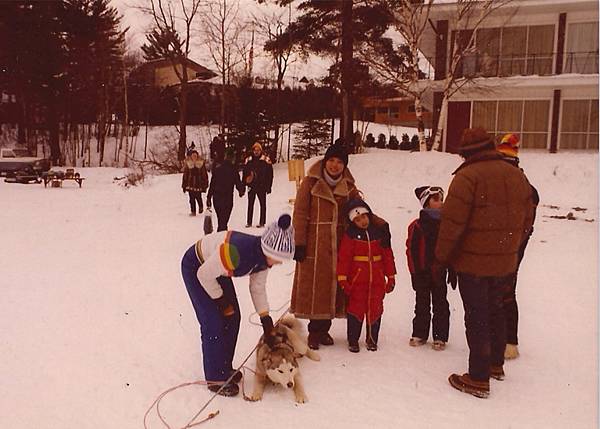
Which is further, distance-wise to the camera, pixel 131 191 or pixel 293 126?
pixel 293 126

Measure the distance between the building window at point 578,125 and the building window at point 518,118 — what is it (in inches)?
27.4

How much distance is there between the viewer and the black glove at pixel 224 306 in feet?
13.4

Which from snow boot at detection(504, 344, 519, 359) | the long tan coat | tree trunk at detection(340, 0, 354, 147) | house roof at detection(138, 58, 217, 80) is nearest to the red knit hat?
the long tan coat

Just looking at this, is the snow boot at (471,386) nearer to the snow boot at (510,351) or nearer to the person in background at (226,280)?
the snow boot at (510,351)

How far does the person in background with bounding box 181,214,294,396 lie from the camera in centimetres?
379

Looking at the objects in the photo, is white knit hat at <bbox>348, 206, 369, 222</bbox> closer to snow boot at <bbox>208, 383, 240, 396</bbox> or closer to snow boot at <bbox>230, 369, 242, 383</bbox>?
snow boot at <bbox>230, 369, 242, 383</bbox>

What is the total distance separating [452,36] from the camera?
22.0m

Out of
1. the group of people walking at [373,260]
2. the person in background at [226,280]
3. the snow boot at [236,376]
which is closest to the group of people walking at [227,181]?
the group of people walking at [373,260]

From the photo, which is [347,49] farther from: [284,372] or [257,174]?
[284,372]

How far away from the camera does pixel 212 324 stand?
4.12m

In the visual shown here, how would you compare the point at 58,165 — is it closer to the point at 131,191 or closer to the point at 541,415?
the point at 131,191

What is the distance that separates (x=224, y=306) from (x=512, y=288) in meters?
2.46

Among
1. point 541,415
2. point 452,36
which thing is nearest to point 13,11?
point 452,36

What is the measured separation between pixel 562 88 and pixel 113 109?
31.3 meters
